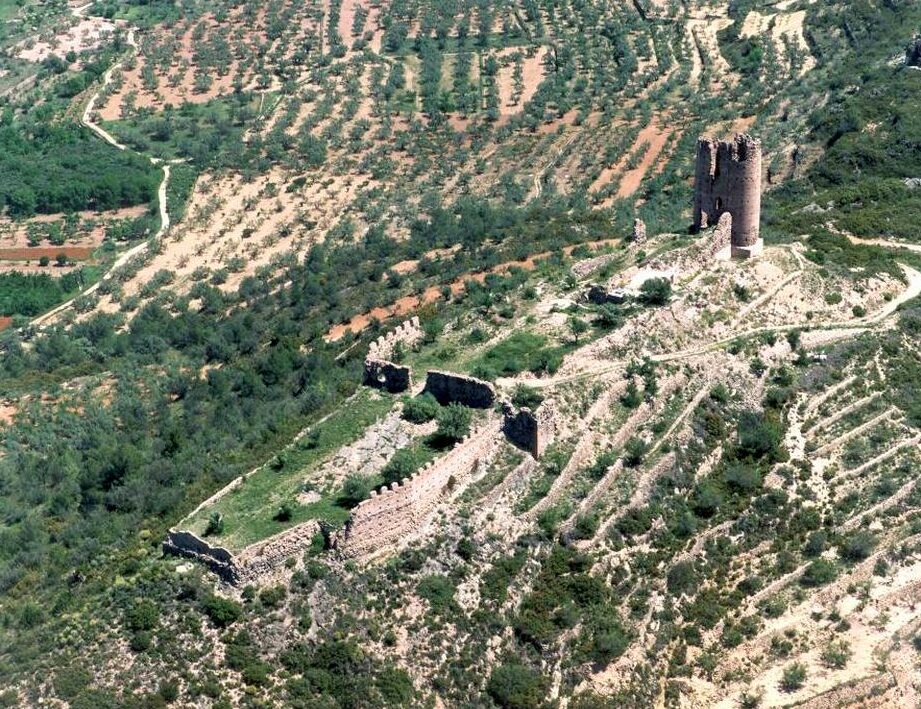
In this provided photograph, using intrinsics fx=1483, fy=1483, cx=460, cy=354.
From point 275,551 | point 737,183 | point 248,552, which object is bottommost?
point 275,551

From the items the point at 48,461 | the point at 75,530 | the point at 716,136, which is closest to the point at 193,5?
the point at 716,136

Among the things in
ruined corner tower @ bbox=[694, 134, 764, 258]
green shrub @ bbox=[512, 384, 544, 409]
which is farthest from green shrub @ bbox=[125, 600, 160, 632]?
ruined corner tower @ bbox=[694, 134, 764, 258]

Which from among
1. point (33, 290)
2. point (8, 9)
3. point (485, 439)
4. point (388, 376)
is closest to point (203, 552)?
point (485, 439)

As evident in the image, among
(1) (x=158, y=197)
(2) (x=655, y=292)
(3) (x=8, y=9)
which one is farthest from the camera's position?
(3) (x=8, y=9)

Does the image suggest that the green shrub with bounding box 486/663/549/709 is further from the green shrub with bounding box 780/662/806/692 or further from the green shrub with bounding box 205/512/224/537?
the green shrub with bounding box 205/512/224/537

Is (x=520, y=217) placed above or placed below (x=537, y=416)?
below

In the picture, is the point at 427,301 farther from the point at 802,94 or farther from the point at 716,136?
the point at 802,94

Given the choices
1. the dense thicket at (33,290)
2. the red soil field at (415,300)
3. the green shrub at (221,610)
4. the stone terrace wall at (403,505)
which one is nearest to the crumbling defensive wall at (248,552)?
the green shrub at (221,610)

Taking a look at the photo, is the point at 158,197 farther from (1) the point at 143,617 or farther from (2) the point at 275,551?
(1) the point at 143,617
